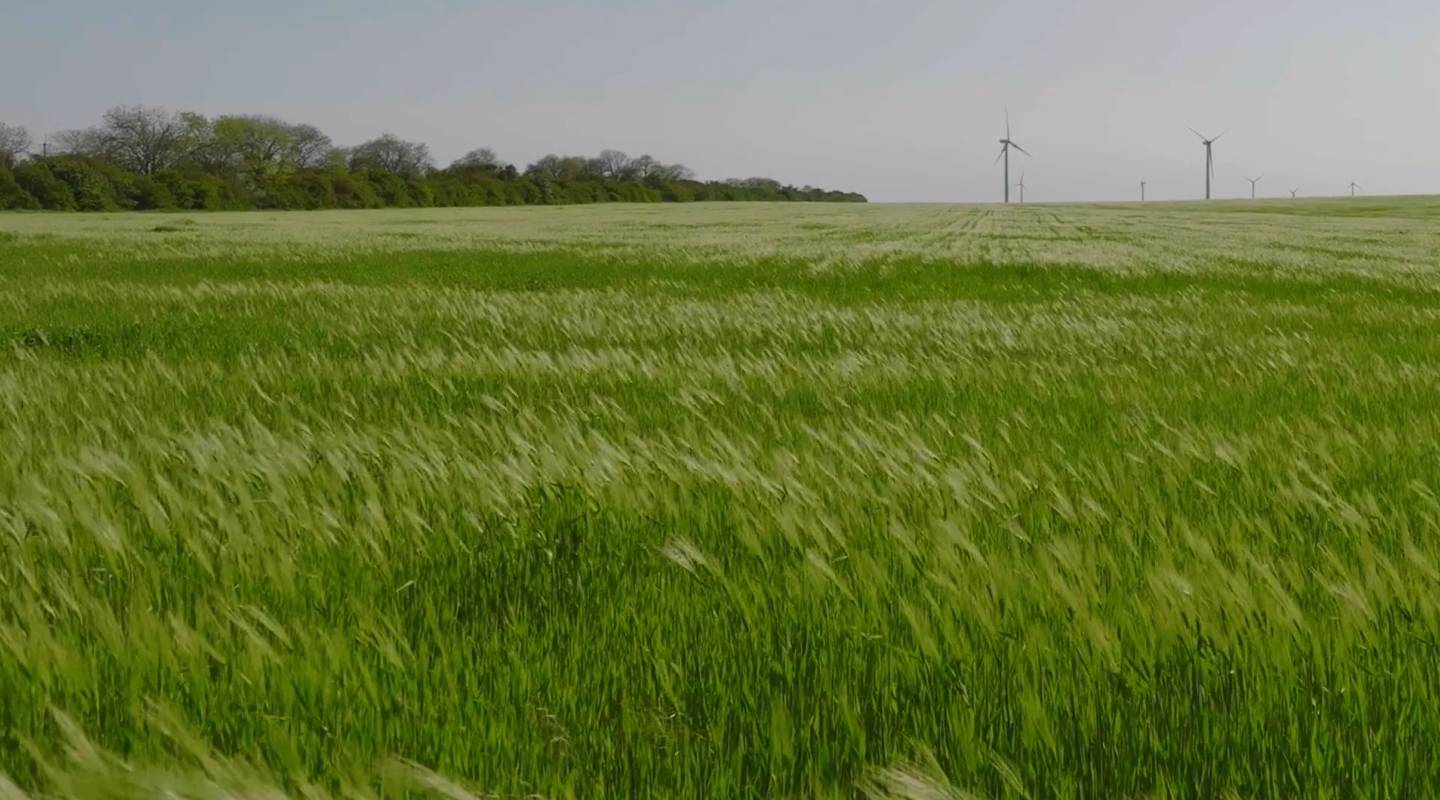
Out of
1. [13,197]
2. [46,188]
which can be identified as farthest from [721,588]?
[13,197]

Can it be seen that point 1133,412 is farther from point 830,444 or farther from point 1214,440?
point 830,444

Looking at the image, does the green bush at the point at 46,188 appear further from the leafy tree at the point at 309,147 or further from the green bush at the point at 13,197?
the leafy tree at the point at 309,147

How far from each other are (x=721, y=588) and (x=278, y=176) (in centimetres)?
10536

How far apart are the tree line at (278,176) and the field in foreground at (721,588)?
8440 cm

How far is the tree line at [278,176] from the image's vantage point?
77.4 m

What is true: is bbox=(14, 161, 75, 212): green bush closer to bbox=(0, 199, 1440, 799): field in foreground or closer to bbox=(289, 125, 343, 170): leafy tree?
bbox=(289, 125, 343, 170): leafy tree

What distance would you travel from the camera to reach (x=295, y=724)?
1.40 metres

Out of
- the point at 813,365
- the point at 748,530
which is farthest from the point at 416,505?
the point at 813,365

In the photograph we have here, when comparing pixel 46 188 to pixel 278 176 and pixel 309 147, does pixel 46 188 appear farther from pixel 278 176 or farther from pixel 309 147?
pixel 309 147

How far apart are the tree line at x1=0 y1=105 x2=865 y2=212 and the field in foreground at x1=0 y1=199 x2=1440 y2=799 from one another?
8440 cm

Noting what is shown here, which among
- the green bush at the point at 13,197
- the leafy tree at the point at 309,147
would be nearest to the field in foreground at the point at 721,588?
the green bush at the point at 13,197

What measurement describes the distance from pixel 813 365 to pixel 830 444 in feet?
7.10

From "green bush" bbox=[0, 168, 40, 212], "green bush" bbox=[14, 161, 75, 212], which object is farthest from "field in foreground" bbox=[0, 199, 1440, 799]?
"green bush" bbox=[0, 168, 40, 212]

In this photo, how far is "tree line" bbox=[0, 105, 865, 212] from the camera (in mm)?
77438
